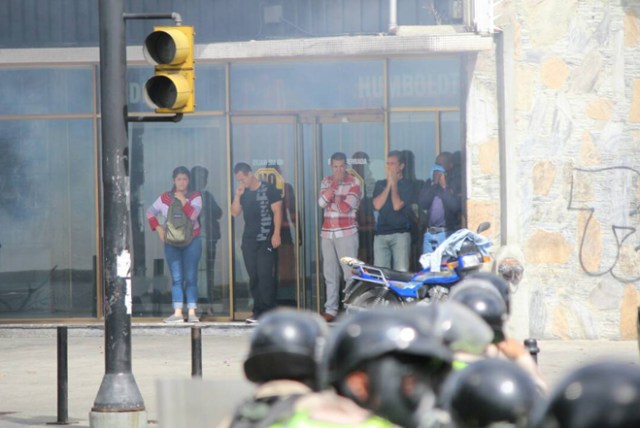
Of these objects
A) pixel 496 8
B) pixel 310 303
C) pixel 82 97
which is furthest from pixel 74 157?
pixel 496 8

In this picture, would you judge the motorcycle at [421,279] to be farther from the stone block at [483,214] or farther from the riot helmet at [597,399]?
the riot helmet at [597,399]

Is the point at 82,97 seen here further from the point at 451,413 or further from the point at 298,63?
the point at 451,413

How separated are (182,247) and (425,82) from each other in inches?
150

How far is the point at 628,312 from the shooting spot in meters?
17.5

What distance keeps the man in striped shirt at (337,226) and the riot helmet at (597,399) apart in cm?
1511

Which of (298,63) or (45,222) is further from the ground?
(298,63)

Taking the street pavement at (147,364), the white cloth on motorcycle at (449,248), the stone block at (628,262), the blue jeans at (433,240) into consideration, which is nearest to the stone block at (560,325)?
the street pavement at (147,364)

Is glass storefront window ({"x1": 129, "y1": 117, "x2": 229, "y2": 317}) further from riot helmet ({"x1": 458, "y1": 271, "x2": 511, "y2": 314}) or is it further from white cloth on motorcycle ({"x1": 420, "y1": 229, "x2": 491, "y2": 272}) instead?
riot helmet ({"x1": 458, "y1": 271, "x2": 511, "y2": 314})

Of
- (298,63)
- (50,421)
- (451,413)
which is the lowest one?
(50,421)

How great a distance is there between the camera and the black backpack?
18469mm

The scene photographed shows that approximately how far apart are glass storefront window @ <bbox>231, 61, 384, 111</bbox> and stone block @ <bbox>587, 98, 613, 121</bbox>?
8.94 feet

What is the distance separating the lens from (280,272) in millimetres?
18562

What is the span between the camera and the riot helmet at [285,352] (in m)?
4.79

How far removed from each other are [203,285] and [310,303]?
143cm
